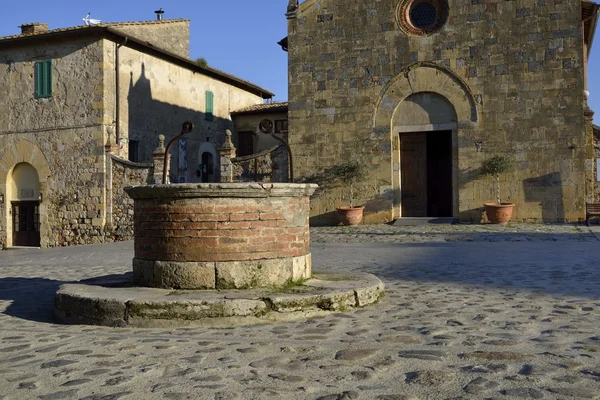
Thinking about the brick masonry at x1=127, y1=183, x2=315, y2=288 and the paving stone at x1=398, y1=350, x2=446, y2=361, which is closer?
the paving stone at x1=398, y1=350, x2=446, y2=361

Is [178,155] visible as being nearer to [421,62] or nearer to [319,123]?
[319,123]

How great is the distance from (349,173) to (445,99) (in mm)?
3369

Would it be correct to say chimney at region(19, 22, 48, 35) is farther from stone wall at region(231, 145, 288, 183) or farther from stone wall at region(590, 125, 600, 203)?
stone wall at region(590, 125, 600, 203)

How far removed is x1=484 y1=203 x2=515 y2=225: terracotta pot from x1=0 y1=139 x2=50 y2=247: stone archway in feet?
44.2

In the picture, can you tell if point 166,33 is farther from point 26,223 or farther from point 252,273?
point 252,273

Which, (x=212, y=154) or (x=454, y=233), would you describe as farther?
(x=212, y=154)

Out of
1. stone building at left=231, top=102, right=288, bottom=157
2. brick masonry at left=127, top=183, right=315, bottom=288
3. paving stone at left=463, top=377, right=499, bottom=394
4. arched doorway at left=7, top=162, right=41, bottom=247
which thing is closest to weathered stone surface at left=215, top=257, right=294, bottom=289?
brick masonry at left=127, top=183, right=315, bottom=288

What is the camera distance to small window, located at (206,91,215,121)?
73.6 feet

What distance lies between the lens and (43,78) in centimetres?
1898

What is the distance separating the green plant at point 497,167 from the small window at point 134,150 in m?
10.7

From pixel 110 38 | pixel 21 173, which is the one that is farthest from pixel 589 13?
pixel 21 173

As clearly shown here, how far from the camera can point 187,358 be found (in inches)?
146

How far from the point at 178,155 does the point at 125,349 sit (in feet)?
55.2

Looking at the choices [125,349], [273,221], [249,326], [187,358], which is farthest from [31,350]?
[273,221]
